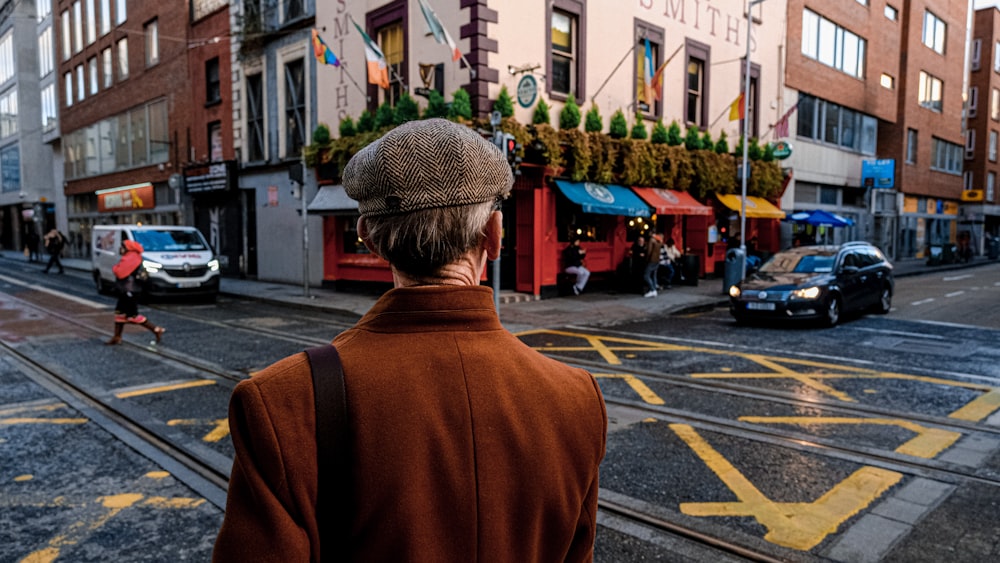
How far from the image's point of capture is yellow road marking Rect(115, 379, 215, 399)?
6781 mm

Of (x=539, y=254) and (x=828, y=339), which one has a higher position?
(x=539, y=254)

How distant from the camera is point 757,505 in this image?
4.10m

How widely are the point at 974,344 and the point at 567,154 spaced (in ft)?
30.3

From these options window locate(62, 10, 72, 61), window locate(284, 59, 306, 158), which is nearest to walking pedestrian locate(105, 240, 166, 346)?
window locate(284, 59, 306, 158)

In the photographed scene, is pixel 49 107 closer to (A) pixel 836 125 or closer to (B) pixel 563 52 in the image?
(B) pixel 563 52

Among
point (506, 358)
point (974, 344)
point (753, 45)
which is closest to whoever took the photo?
point (506, 358)

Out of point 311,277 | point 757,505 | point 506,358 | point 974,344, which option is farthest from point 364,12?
point 506,358

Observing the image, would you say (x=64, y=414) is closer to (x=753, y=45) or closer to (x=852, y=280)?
(x=852, y=280)

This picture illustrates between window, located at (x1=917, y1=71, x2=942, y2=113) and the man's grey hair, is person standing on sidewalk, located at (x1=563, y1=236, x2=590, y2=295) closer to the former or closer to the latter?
the man's grey hair

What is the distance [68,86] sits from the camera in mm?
35219

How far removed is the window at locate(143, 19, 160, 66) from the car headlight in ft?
83.0

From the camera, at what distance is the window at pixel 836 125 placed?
25641mm

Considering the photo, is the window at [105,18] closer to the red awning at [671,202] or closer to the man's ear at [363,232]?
the red awning at [671,202]

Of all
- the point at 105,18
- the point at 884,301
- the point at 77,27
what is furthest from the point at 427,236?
the point at 77,27
